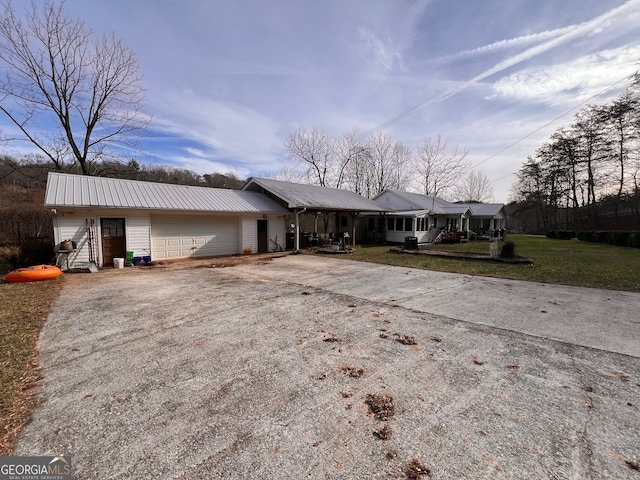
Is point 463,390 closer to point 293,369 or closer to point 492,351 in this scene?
point 492,351

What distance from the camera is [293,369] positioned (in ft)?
11.0

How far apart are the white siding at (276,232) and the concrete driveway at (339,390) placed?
10538 mm

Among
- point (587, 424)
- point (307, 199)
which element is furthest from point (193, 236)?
point (587, 424)

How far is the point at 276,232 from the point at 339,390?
14.4 metres

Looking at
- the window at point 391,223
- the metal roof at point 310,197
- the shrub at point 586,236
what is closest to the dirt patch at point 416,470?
the metal roof at point 310,197

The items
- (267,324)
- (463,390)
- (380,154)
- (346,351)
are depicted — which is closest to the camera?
(463,390)

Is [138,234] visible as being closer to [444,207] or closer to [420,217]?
[420,217]

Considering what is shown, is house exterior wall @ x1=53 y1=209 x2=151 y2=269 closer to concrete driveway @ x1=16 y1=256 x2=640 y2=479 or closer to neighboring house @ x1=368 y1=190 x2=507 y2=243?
concrete driveway @ x1=16 y1=256 x2=640 y2=479

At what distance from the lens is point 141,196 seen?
1238 cm

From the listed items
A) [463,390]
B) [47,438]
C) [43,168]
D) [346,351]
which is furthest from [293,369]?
[43,168]

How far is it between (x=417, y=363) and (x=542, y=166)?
146 ft

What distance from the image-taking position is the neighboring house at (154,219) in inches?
418

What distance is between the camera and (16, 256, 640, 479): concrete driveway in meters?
2.05

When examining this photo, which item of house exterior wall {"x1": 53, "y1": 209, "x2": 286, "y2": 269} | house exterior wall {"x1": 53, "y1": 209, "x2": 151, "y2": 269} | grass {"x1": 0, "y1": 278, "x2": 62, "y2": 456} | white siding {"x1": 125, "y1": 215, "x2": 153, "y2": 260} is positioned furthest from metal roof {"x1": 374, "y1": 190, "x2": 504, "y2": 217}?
grass {"x1": 0, "y1": 278, "x2": 62, "y2": 456}
